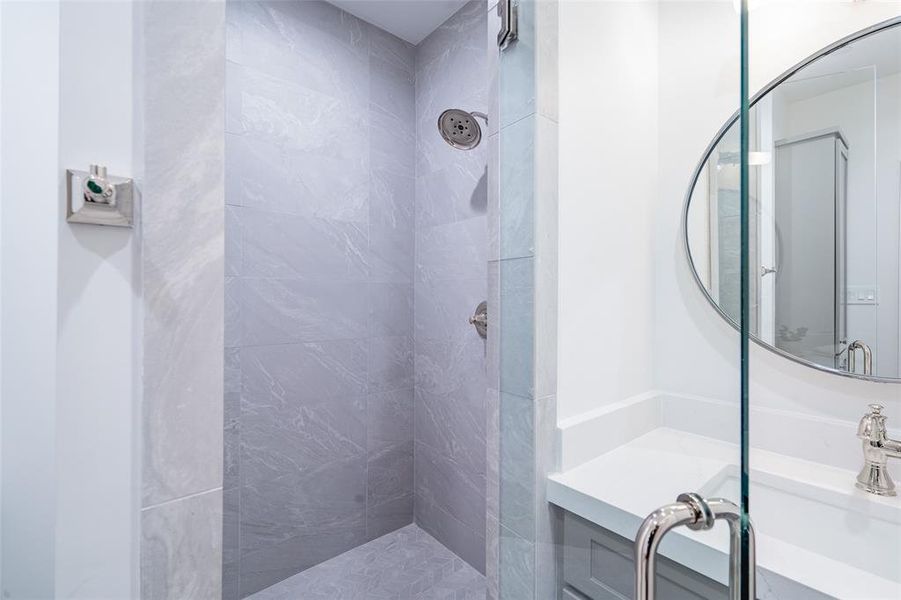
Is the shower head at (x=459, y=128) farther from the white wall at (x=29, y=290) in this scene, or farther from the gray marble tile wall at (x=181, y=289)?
the white wall at (x=29, y=290)

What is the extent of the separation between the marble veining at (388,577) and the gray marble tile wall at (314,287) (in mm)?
51

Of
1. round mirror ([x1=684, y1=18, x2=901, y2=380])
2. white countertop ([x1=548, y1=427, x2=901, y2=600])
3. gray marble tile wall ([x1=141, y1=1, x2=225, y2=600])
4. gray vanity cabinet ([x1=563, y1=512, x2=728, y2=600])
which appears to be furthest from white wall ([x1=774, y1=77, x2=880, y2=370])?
gray marble tile wall ([x1=141, y1=1, x2=225, y2=600])

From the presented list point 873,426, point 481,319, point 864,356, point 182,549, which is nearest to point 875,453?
point 873,426

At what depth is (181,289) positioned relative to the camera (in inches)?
22.3

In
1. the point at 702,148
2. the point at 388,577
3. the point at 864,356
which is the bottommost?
the point at 388,577

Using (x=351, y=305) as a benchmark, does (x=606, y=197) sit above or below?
above

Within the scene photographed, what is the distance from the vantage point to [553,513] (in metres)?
0.94

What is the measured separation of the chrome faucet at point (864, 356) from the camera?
0.88 m

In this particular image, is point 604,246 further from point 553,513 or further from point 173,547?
point 173,547

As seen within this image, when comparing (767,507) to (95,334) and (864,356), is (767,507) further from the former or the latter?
(95,334)

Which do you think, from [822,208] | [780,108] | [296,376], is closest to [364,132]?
[296,376]

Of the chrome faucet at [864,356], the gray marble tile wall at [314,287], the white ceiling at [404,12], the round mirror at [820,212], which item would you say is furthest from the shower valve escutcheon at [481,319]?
the white ceiling at [404,12]

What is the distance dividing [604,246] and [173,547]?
99 cm

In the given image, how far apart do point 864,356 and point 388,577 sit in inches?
66.6
